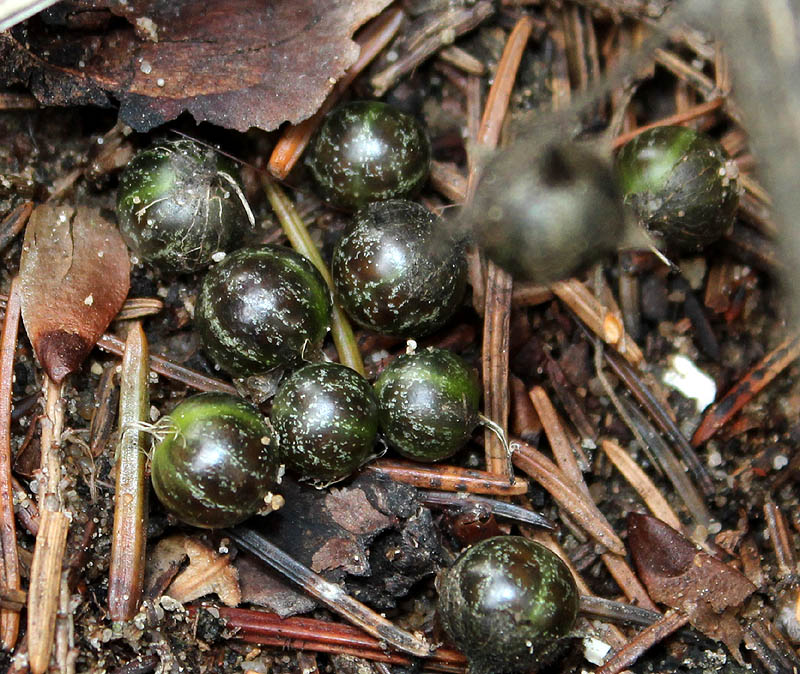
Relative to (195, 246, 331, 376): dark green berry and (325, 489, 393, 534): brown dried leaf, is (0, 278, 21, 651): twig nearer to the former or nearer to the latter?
(195, 246, 331, 376): dark green berry

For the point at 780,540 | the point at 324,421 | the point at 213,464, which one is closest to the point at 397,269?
A: the point at 324,421

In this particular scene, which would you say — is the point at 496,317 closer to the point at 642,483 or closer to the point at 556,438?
the point at 556,438

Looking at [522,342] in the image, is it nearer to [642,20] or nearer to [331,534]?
[331,534]

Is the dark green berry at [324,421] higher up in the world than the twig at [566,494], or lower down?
higher up

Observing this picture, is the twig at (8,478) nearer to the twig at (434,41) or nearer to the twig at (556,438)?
the twig at (434,41)

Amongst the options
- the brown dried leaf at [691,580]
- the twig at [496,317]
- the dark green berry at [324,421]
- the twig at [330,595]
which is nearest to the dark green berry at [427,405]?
the dark green berry at [324,421]
